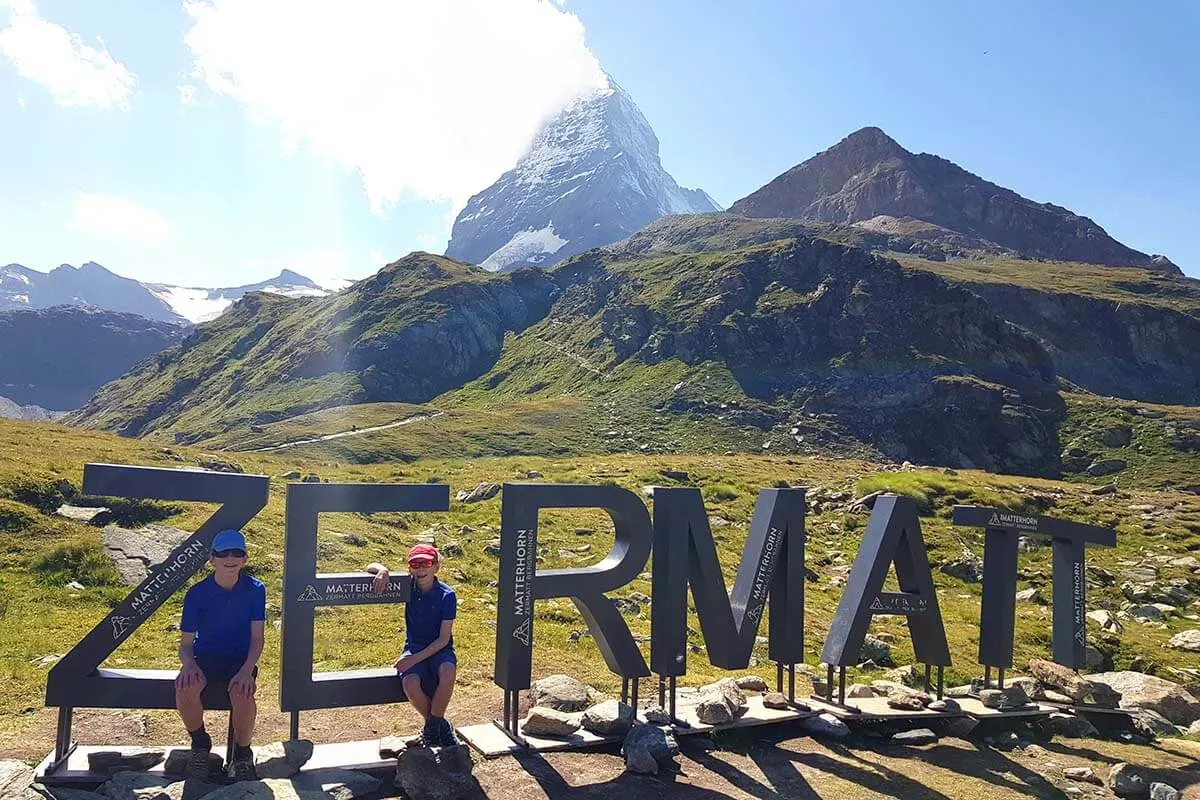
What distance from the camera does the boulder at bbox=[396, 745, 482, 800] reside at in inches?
311

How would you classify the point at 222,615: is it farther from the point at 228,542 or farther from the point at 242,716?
the point at 242,716

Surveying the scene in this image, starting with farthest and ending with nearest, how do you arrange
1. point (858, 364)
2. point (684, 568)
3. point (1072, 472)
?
1. point (858, 364)
2. point (1072, 472)
3. point (684, 568)

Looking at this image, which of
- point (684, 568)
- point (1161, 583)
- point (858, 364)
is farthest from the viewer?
point (858, 364)

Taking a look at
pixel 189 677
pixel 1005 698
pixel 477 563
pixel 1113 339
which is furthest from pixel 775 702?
pixel 1113 339

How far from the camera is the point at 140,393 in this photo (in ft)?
642

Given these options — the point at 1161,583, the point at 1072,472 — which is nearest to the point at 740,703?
the point at 1161,583

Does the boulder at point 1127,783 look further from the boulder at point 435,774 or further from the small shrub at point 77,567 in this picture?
the small shrub at point 77,567

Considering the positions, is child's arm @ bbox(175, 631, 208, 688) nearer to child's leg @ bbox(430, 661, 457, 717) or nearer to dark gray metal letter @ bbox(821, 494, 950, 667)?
child's leg @ bbox(430, 661, 457, 717)

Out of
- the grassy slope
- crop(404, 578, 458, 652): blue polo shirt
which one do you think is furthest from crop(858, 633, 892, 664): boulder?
crop(404, 578, 458, 652): blue polo shirt

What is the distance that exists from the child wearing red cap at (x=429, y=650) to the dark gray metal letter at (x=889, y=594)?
22.3 feet

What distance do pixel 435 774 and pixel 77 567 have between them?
42.1 feet

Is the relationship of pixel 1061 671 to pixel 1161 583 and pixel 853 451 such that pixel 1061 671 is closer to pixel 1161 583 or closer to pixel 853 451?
pixel 1161 583

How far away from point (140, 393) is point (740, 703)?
224m

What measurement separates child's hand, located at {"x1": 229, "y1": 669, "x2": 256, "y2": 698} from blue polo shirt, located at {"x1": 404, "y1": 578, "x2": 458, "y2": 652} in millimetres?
1700
